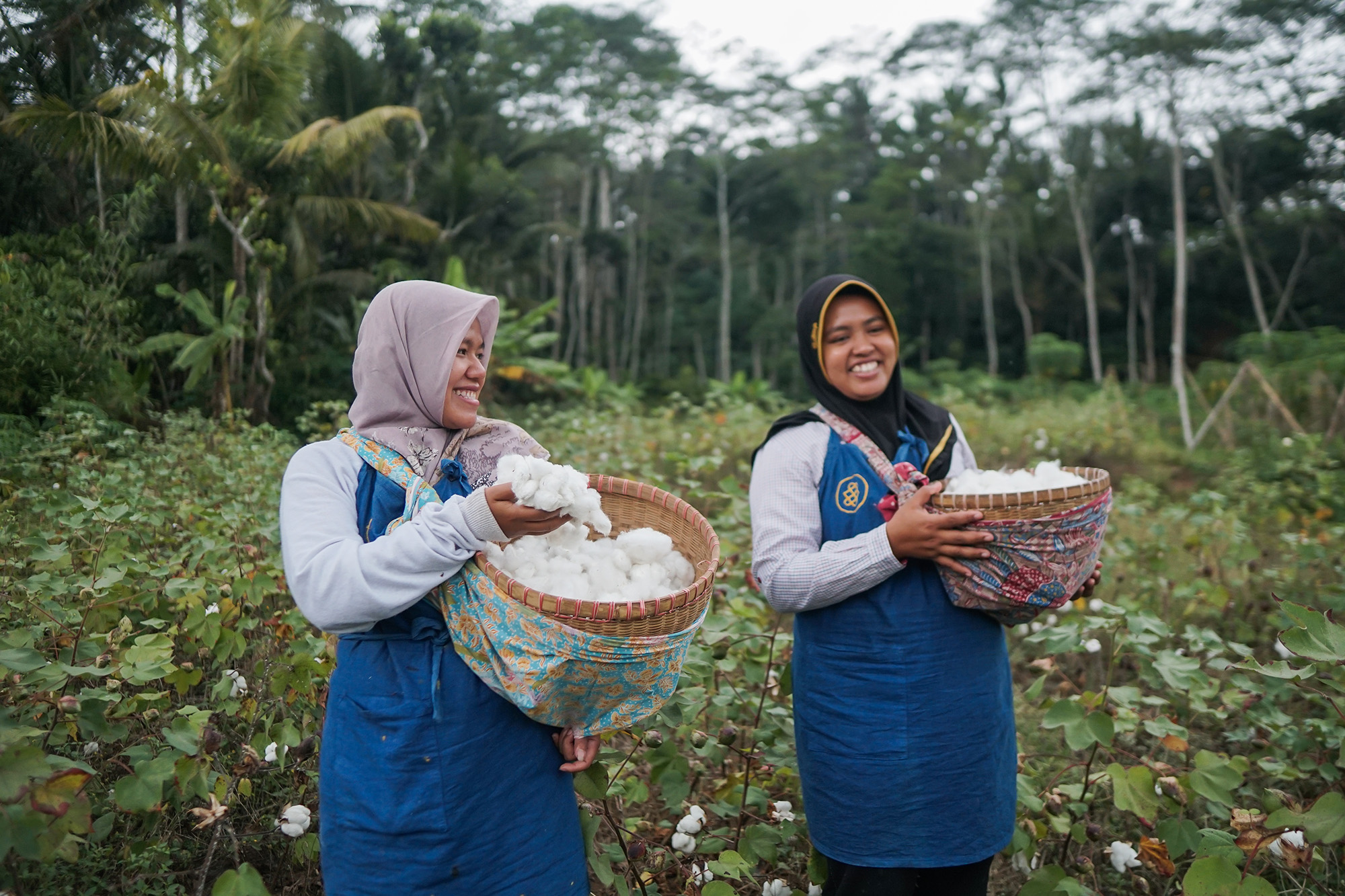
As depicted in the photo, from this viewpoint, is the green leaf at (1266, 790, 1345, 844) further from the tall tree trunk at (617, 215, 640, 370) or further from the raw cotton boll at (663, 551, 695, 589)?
the tall tree trunk at (617, 215, 640, 370)

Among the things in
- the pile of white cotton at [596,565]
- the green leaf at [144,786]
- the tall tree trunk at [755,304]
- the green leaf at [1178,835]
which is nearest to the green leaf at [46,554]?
the green leaf at [144,786]

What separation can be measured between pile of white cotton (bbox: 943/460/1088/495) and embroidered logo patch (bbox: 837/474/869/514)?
0.49 ft

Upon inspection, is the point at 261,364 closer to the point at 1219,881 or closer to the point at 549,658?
the point at 549,658

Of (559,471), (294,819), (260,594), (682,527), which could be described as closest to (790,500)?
(682,527)

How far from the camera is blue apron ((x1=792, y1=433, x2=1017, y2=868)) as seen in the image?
1591 mm

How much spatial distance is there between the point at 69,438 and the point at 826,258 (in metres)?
28.2

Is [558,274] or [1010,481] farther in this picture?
[558,274]

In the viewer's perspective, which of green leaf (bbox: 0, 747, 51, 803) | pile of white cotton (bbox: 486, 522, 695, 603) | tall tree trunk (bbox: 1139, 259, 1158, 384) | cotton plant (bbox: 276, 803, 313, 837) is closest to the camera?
green leaf (bbox: 0, 747, 51, 803)

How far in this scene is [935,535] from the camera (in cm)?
148

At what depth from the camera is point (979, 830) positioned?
162 cm

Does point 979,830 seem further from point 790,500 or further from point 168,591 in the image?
point 168,591

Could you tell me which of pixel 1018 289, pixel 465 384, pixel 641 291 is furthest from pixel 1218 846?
pixel 1018 289

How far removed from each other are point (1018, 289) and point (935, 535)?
Answer: 24874 mm

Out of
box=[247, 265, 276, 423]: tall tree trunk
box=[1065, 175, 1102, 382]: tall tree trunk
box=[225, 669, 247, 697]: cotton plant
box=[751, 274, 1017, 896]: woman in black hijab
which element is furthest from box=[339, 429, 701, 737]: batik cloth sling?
box=[1065, 175, 1102, 382]: tall tree trunk
